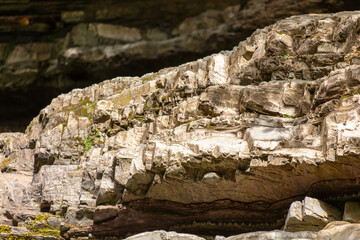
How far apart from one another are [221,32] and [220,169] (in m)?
13.4

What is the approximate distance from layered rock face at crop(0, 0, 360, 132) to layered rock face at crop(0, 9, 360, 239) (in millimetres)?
9114

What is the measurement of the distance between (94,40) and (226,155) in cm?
1550

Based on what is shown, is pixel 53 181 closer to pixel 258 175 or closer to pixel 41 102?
pixel 258 175

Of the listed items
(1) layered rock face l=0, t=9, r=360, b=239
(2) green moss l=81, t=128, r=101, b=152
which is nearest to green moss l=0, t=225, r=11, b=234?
(1) layered rock face l=0, t=9, r=360, b=239

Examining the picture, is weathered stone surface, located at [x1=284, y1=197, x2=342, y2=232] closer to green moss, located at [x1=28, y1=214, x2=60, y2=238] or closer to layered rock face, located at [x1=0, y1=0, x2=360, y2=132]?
green moss, located at [x1=28, y1=214, x2=60, y2=238]

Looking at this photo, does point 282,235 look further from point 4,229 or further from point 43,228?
point 4,229

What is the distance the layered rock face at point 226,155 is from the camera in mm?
7785

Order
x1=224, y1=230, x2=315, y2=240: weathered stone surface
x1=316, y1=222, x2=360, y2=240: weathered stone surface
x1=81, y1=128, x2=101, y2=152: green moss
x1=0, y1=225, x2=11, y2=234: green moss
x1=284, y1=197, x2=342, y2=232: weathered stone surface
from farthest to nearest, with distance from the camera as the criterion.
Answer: x1=81, y1=128, x2=101, y2=152: green moss → x1=0, y1=225, x2=11, y2=234: green moss → x1=284, y1=197, x2=342, y2=232: weathered stone surface → x1=224, y1=230, x2=315, y2=240: weathered stone surface → x1=316, y1=222, x2=360, y2=240: weathered stone surface

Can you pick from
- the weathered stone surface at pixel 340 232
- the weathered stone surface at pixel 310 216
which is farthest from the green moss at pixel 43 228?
the weathered stone surface at pixel 340 232

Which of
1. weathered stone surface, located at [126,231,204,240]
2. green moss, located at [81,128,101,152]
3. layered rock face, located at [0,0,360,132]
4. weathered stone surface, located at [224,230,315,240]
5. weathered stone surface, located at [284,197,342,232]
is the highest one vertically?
layered rock face, located at [0,0,360,132]

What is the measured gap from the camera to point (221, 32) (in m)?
21.3

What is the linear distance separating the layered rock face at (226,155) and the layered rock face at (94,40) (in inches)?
359

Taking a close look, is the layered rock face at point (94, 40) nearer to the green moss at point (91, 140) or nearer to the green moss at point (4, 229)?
the green moss at point (91, 140)

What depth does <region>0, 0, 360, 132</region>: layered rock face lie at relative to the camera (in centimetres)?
2184
